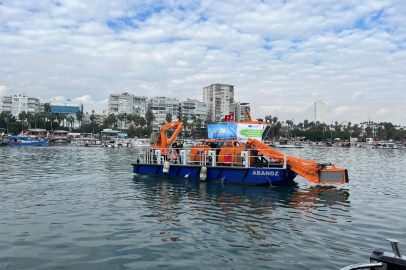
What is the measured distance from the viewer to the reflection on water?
7129 millimetres

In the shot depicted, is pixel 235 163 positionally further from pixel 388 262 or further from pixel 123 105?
pixel 123 105

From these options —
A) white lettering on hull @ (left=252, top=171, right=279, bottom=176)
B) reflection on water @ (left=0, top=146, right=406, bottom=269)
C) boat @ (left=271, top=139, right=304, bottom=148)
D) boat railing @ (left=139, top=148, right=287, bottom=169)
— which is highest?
boat railing @ (left=139, top=148, right=287, bottom=169)

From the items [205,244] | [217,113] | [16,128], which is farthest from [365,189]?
[217,113]

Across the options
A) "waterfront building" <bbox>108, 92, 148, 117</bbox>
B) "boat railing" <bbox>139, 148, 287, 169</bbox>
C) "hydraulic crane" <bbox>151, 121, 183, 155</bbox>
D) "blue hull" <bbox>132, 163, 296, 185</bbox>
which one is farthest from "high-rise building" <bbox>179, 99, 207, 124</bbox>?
"blue hull" <bbox>132, 163, 296, 185</bbox>

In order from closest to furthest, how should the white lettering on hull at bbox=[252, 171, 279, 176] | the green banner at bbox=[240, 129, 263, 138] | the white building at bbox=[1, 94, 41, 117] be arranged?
the white lettering on hull at bbox=[252, 171, 279, 176]
the green banner at bbox=[240, 129, 263, 138]
the white building at bbox=[1, 94, 41, 117]

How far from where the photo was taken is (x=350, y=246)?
7988 mm

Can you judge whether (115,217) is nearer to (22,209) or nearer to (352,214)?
(22,209)

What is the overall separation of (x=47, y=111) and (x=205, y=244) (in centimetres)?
14341

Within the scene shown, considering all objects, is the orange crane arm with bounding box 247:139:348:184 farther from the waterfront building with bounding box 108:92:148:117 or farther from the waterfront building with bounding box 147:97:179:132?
the waterfront building with bounding box 108:92:148:117

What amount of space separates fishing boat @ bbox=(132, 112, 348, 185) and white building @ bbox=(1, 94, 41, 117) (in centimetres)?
16145

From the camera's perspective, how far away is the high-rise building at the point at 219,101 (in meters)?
167

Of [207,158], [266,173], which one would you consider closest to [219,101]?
[207,158]

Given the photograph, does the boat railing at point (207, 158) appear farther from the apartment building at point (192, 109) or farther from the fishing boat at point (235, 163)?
the apartment building at point (192, 109)

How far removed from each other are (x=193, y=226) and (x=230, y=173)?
8.13 m
